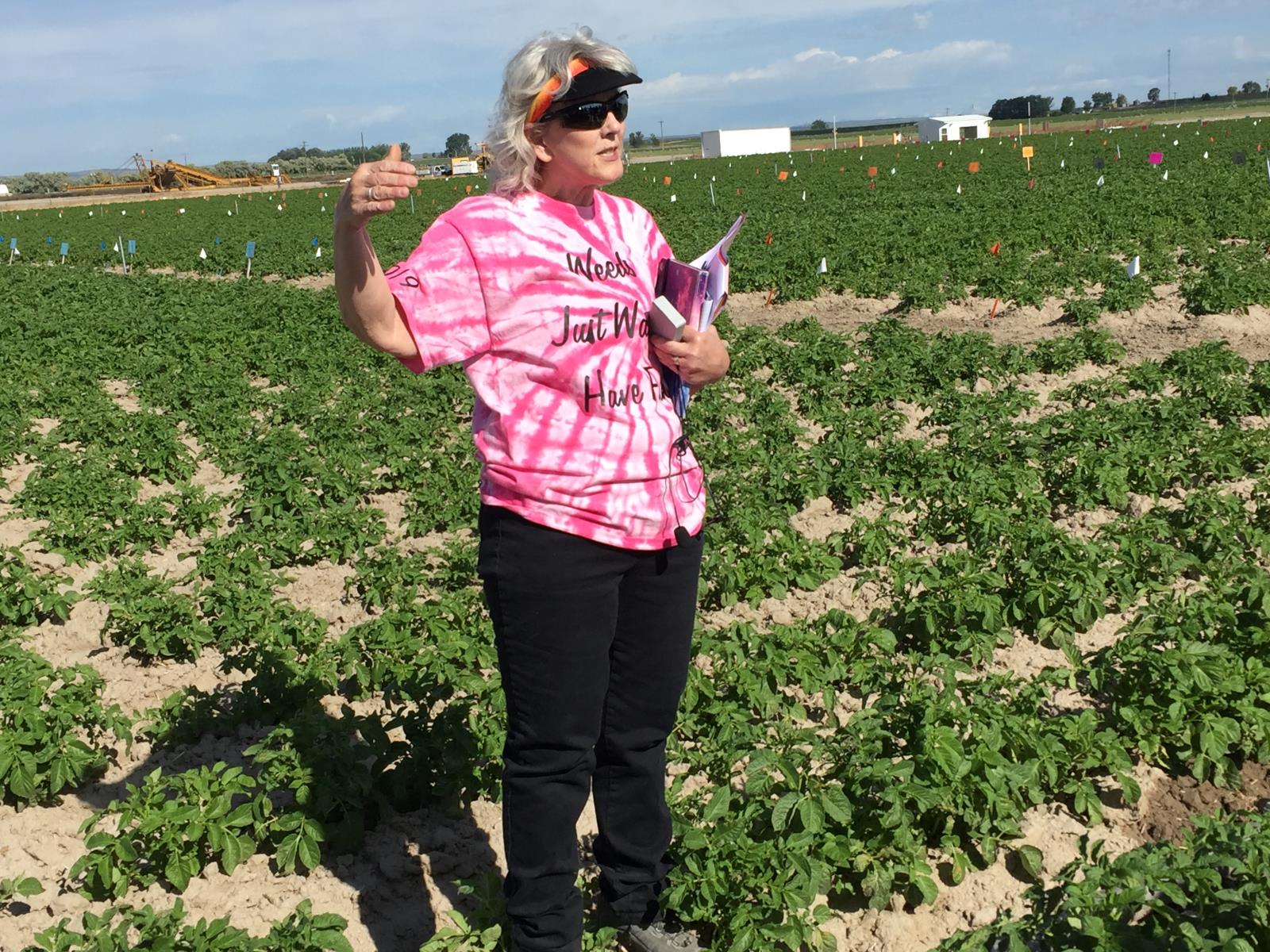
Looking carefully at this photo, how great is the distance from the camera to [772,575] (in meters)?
5.79

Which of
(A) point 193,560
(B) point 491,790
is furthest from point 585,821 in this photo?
(A) point 193,560

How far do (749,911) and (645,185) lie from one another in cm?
3680

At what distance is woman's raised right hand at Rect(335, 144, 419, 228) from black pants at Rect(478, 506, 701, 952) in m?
0.72

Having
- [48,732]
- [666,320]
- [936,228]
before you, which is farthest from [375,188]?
[936,228]

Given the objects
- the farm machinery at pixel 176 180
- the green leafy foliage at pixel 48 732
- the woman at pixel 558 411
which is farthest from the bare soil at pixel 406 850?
the farm machinery at pixel 176 180

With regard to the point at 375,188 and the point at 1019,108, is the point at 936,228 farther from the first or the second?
the point at 1019,108

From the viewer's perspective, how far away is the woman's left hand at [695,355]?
2596 millimetres

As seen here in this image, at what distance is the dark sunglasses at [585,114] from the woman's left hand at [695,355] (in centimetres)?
50

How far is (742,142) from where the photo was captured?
→ 7625 centimetres

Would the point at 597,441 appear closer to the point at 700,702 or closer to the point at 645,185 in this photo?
the point at 700,702

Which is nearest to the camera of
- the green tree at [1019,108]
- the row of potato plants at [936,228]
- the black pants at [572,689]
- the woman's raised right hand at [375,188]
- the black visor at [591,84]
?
the woman's raised right hand at [375,188]

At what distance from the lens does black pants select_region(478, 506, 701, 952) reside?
2541mm

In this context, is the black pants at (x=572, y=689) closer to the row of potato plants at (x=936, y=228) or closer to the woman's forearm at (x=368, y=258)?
the woman's forearm at (x=368, y=258)

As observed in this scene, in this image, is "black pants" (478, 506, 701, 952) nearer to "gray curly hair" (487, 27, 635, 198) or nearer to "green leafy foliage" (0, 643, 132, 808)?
"gray curly hair" (487, 27, 635, 198)
